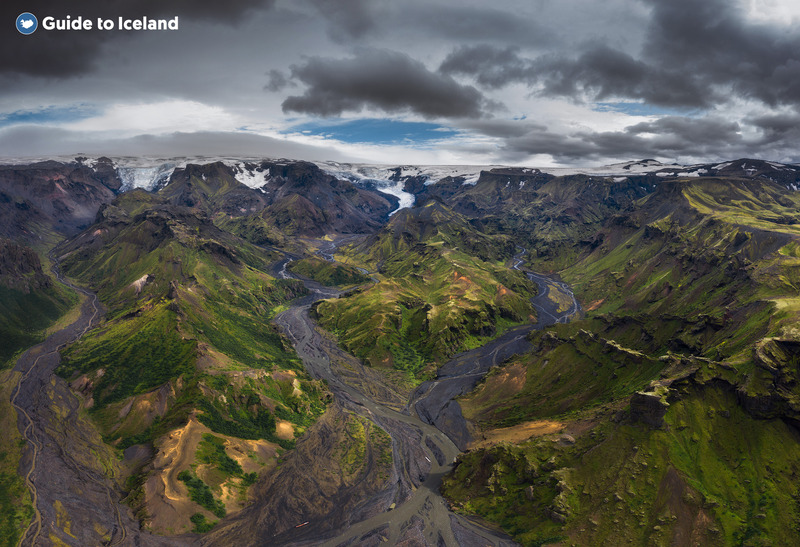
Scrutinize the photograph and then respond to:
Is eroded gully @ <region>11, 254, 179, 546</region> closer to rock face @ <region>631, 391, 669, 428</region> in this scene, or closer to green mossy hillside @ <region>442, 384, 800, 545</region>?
green mossy hillside @ <region>442, 384, 800, 545</region>

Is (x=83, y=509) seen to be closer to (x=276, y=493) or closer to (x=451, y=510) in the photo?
(x=276, y=493)

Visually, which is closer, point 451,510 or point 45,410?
point 451,510

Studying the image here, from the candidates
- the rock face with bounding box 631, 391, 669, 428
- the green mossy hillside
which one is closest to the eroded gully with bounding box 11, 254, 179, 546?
the green mossy hillside

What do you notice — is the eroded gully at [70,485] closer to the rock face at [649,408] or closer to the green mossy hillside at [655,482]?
the green mossy hillside at [655,482]

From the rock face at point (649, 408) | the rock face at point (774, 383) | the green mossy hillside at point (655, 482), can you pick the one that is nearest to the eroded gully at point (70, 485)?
the green mossy hillside at point (655, 482)

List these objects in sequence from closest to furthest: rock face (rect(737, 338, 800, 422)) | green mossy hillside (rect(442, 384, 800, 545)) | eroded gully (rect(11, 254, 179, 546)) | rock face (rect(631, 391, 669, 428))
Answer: green mossy hillside (rect(442, 384, 800, 545)) → eroded gully (rect(11, 254, 179, 546)) → rock face (rect(737, 338, 800, 422)) → rock face (rect(631, 391, 669, 428))

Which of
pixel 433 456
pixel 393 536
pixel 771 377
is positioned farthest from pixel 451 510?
pixel 771 377

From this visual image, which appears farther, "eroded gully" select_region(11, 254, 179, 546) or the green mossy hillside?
"eroded gully" select_region(11, 254, 179, 546)

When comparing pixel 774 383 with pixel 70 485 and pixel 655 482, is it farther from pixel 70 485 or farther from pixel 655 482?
pixel 70 485
